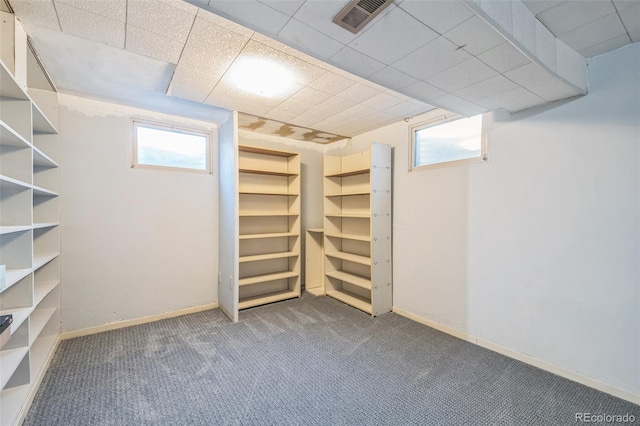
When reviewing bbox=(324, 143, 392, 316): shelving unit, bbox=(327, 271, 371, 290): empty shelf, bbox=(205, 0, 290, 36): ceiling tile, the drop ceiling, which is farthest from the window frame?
bbox=(205, 0, 290, 36): ceiling tile

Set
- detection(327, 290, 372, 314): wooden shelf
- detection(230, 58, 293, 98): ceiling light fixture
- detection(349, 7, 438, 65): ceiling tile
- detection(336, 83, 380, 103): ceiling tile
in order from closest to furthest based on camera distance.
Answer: detection(349, 7, 438, 65): ceiling tile → detection(230, 58, 293, 98): ceiling light fixture → detection(336, 83, 380, 103): ceiling tile → detection(327, 290, 372, 314): wooden shelf

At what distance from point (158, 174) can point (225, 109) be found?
3.63ft

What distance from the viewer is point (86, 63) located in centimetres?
213

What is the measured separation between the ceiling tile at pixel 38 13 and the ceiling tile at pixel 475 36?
221 centimetres

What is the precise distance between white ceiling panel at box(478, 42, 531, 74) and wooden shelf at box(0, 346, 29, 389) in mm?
3111

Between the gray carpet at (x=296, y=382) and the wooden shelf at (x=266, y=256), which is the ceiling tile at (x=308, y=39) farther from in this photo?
the wooden shelf at (x=266, y=256)

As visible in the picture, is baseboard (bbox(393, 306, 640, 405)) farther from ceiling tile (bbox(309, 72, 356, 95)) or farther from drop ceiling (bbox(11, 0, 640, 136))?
ceiling tile (bbox(309, 72, 356, 95))

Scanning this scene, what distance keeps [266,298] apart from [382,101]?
113 inches

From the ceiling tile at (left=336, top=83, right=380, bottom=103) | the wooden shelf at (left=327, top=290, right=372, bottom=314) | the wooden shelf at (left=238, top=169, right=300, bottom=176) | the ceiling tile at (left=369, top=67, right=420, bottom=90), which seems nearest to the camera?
the ceiling tile at (left=369, top=67, right=420, bottom=90)

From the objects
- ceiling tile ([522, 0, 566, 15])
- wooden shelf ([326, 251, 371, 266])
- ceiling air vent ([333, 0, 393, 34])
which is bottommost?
wooden shelf ([326, 251, 371, 266])

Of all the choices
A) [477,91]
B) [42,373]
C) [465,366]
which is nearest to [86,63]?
[42,373]

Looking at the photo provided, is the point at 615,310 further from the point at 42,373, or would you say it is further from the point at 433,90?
the point at 42,373

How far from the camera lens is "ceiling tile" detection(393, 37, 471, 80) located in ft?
4.83

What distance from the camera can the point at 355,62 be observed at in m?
1.64
